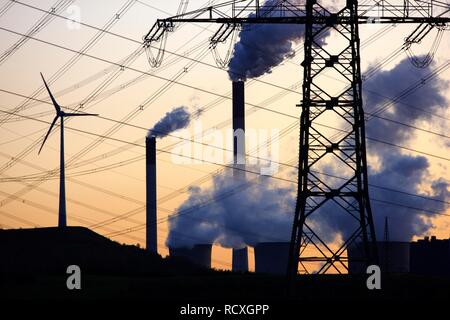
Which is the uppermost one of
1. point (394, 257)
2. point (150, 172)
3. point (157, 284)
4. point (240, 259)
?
point (150, 172)

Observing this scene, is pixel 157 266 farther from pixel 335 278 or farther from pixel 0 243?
pixel 335 278

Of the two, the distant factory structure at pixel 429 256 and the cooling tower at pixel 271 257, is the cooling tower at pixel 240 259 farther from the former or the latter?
the distant factory structure at pixel 429 256

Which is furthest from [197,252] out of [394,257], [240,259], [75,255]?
[75,255]

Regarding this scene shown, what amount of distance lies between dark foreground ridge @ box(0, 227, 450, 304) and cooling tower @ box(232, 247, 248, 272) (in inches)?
2548

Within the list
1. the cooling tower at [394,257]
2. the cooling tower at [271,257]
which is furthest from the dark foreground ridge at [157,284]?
the cooling tower at [394,257]

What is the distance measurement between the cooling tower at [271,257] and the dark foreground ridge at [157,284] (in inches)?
2064

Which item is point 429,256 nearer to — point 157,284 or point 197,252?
A: point 197,252

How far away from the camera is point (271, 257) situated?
15838 cm

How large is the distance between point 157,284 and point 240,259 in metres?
100

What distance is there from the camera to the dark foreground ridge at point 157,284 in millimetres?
61625

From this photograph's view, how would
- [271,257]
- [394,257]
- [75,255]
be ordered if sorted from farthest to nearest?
[394,257]
[271,257]
[75,255]
